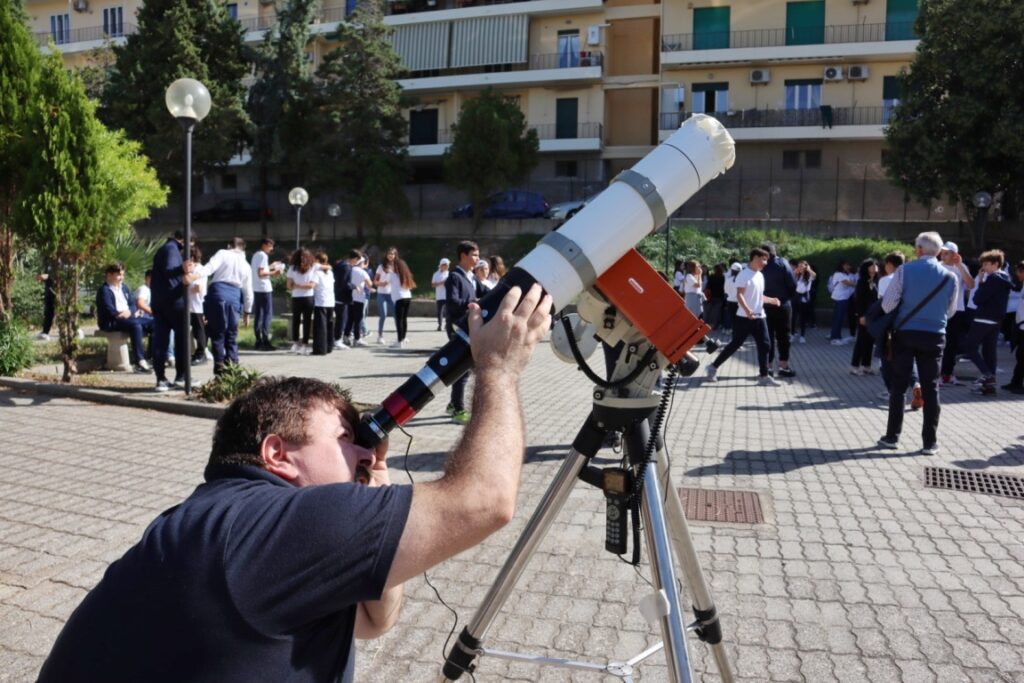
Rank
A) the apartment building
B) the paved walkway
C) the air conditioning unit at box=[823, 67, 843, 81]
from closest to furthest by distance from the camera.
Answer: the paved walkway → the apartment building → the air conditioning unit at box=[823, 67, 843, 81]

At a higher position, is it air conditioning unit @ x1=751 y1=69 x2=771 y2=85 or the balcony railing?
the balcony railing

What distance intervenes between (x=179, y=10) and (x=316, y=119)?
7816mm

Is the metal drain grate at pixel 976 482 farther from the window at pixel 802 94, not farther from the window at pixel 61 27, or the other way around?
the window at pixel 61 27

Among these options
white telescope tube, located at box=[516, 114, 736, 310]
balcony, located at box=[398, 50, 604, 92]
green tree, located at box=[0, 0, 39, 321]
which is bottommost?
white telescope tube, located at box=[516, 114, 736, 310]

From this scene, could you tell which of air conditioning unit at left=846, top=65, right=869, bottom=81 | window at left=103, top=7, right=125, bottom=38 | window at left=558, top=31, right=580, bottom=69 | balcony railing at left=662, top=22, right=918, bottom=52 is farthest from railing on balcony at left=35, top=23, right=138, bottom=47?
air conditioning unit at left=846, top=65, right=869, bottom=81

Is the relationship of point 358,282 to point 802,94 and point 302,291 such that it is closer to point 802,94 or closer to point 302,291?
point 302,291

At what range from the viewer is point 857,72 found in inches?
1473

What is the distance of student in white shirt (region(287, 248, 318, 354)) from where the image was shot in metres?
14.2

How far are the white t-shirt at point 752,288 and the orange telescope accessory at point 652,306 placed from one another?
917 cm

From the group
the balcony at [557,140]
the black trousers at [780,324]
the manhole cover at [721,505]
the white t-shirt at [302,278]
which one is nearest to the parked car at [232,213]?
the balcony at [557,140]

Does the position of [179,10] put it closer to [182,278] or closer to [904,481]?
[182,278]

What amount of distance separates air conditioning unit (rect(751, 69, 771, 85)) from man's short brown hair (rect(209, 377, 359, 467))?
40.2 metres

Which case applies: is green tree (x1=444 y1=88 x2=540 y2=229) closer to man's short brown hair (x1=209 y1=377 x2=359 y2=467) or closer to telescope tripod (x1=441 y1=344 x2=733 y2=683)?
telescope tripod (x1=441 y1=344 x2=733 y2=683)

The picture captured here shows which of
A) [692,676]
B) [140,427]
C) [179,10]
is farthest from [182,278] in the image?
[179,10]
